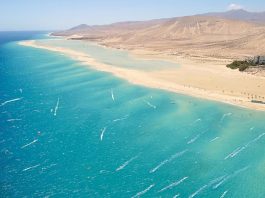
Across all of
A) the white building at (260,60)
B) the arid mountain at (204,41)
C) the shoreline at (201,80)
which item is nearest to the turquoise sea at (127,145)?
the shoreline at (201,80)

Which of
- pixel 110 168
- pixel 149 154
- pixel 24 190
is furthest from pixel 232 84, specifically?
pixel 24 190

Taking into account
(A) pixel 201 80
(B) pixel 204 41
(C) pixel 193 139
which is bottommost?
(C) pixel 193 139

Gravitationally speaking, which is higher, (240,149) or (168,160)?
(168,160)

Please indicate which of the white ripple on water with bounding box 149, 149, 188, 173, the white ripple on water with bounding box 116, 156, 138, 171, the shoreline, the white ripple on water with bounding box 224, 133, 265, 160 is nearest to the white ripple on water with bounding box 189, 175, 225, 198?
the white ripple on water with bounding box 224, 133, 265, 160

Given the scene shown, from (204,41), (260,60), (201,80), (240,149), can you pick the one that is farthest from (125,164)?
(204,41)

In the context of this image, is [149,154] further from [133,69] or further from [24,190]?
[133,69]

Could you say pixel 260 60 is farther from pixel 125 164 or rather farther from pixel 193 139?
pixel 125 164

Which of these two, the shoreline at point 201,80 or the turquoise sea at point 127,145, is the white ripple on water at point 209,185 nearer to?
the turquoise sea at point 127,145

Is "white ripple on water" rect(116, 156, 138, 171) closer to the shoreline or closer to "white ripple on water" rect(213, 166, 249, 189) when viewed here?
"white ripple on water" rect(213, 166, 249, 189)
